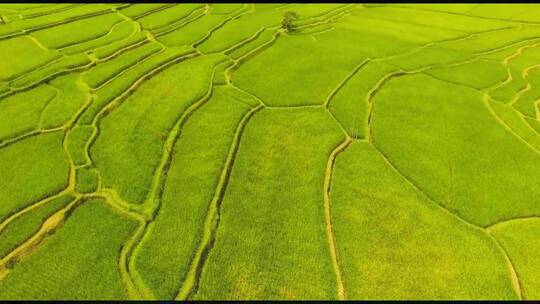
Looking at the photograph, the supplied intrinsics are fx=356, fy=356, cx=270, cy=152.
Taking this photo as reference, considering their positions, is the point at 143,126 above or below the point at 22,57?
below

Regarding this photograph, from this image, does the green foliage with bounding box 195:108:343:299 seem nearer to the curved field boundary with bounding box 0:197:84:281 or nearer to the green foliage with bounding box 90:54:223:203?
the green foliage with bounding box 90:54:223:203

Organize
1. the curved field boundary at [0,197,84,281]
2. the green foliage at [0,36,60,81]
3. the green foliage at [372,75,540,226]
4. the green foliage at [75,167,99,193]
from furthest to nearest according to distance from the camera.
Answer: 1. the green foliage at [0,36,60,81]
2. the green foliage at [372,75,540,226]
3. the green foliage at [75,167,99,193]
4. the curved field boundary at [0,197,84,281]

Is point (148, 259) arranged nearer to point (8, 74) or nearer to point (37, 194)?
point (37, 194)

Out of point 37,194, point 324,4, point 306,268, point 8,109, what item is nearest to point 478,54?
point 324,4

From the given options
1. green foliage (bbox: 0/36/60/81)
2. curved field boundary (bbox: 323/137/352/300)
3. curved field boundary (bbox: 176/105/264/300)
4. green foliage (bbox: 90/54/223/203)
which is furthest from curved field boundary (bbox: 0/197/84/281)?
green foliage (bbox: 0/36/60/81)

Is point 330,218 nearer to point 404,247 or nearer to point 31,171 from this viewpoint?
point 404,247

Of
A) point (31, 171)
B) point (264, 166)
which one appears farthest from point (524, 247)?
point (31, 171)

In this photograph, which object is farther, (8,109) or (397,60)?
(397,60)

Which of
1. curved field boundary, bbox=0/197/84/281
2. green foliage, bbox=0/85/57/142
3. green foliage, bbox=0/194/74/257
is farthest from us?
green foliage, bbox=0/85/57/142
